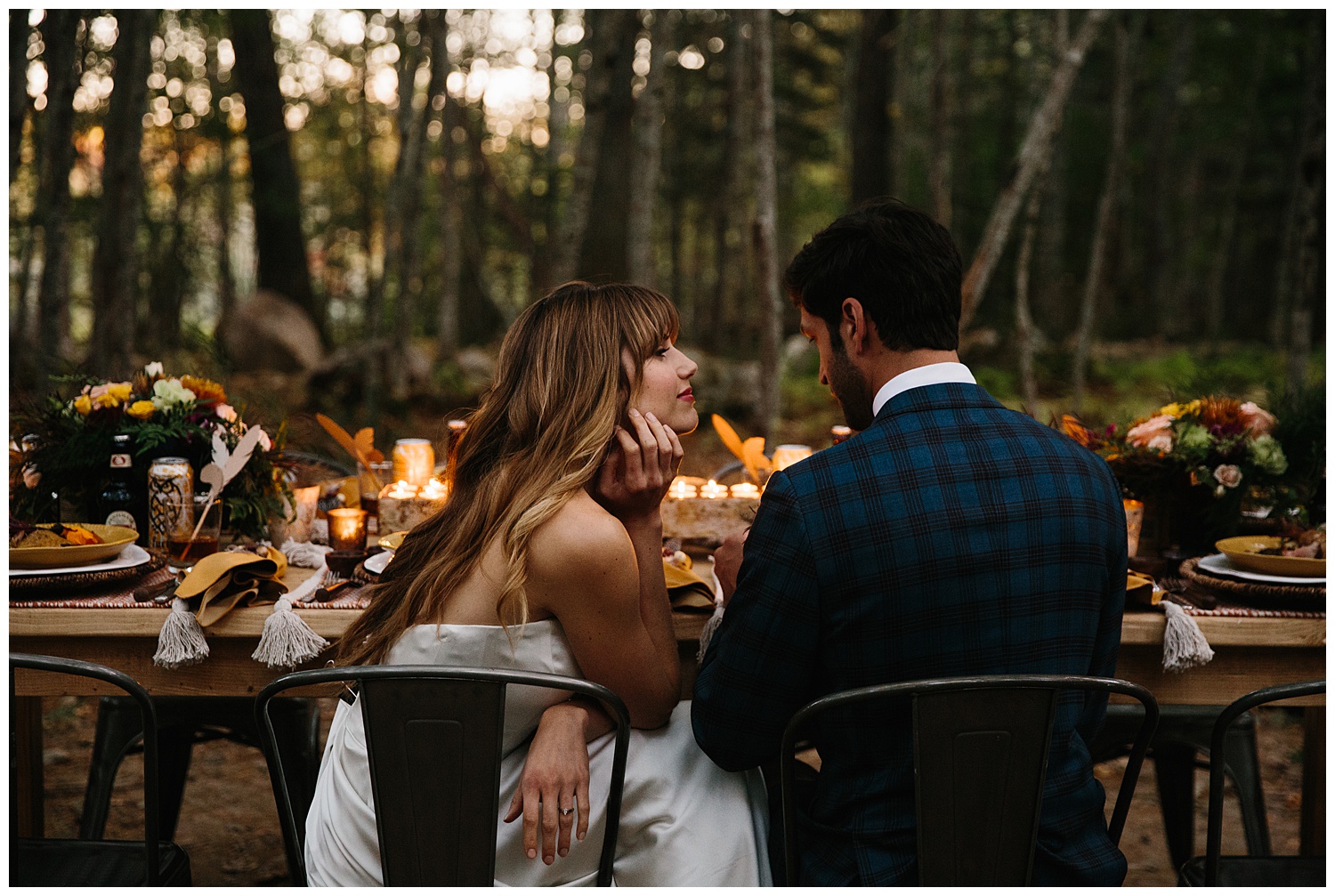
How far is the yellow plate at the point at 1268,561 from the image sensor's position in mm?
2553

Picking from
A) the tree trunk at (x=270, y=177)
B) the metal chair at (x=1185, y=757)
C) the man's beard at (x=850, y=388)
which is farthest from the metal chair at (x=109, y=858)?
the tree trunk at (x=270, y=177)

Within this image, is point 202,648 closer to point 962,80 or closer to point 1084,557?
point 1084,557

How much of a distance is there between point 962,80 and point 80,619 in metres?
19.8

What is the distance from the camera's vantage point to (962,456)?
1.79m

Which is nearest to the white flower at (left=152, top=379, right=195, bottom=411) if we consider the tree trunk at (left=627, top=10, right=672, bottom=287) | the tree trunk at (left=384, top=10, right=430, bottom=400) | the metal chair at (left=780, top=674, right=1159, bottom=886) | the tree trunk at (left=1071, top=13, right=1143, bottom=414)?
the metal chair at (left=780, top=674, right=1159, bottom=886)

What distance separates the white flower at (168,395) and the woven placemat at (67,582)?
682 mm

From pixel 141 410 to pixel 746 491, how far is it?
188 centimetres

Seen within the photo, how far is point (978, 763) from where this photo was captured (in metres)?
1.75

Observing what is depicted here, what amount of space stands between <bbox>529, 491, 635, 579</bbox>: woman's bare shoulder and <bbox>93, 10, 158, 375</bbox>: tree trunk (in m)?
6.15

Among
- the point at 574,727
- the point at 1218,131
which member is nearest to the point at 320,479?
the point at 574,727

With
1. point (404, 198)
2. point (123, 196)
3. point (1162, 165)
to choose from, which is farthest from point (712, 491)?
point (1162, 165)

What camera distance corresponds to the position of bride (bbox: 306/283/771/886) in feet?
6.26

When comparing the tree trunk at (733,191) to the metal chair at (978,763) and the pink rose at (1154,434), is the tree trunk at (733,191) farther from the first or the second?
the metal chair at (978,763)

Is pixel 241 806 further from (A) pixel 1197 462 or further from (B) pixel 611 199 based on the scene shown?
(B) pixel 611 199
